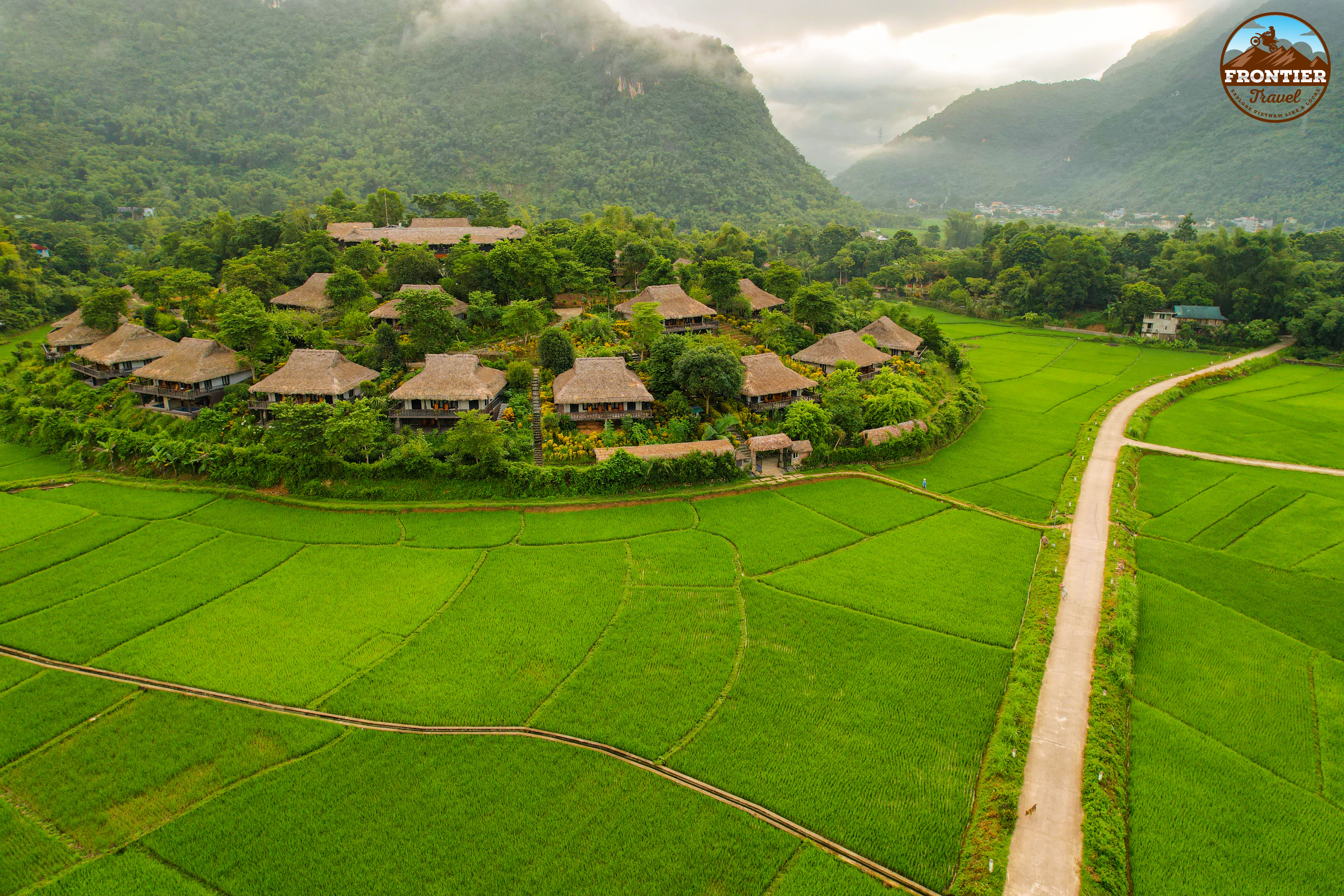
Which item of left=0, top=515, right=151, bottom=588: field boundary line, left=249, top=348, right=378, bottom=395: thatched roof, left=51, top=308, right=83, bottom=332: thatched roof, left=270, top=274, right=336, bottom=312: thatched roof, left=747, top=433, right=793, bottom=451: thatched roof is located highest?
left=270, top=274, right=336, bottom=312: thatched roof

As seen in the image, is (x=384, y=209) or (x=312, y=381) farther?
(x=384, y=209)

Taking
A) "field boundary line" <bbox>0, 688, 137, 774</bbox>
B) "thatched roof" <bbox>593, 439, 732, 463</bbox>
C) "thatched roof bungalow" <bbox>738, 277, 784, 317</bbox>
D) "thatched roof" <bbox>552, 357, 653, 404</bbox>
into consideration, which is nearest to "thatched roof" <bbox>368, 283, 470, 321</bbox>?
"thatched roof" <bbox>552, 357, 653, 404</bbox>

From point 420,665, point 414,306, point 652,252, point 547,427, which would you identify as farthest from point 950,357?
point 420,665

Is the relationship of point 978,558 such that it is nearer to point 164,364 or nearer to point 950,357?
point 950,357

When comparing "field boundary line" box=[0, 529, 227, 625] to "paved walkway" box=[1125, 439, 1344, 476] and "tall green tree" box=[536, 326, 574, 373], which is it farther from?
"paved walkway" box=[1125, 439, 1344, 476]

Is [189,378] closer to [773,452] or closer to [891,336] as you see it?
[773,452]

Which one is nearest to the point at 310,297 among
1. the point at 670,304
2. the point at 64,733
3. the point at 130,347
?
the point at 130,347
